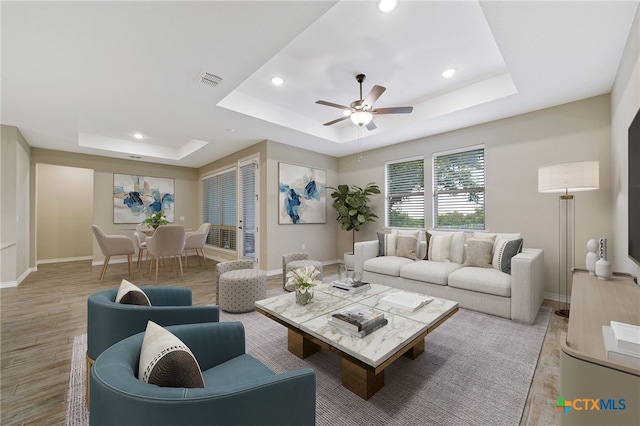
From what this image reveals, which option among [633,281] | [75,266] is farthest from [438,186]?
[75,266]

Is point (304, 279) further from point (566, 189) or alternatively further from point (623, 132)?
point (623, 132)

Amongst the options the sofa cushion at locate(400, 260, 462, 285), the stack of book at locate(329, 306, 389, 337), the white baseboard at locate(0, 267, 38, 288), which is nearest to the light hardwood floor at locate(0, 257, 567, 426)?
the white baseboard at locate(0, 267, 38, 288)

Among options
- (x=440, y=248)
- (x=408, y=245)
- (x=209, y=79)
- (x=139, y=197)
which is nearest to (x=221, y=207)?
(x=139, y=197)

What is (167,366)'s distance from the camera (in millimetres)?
850

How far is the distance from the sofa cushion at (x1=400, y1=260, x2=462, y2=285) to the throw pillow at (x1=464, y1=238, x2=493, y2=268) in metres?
0.21

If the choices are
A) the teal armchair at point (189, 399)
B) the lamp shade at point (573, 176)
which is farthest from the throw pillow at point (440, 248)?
the teal armchair at point (189, 399)

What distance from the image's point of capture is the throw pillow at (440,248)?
12.4 feet

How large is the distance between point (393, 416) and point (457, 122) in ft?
13.1

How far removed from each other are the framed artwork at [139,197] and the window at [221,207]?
937 millimetres

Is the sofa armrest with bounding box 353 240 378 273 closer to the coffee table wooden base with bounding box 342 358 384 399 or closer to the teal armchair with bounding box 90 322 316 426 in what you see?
the coffee table wooden base with bounding box 342 358 384 399

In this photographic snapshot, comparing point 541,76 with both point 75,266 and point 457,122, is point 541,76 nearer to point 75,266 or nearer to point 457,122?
point 457,122

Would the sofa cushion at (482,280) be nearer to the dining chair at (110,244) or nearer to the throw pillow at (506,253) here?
the throw pillow at (506,253)

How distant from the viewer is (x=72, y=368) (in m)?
1.98

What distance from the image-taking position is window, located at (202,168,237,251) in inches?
252
